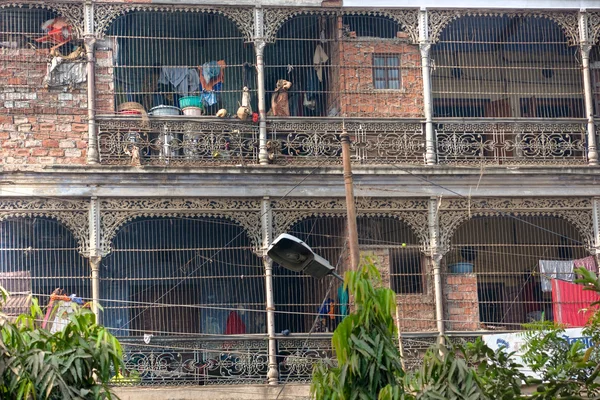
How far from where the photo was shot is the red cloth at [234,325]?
2531cm

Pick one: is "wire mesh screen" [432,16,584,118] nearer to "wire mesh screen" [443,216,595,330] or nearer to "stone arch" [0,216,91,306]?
"wire mesh screen" [443,216,595,330]

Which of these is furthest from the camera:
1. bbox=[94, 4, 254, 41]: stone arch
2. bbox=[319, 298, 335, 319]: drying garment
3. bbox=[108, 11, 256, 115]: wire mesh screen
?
bbox=[108, 11, 256, 115]: wire mesh screen

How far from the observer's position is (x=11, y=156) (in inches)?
968

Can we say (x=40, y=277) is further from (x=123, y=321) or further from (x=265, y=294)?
(x=265, y=294)

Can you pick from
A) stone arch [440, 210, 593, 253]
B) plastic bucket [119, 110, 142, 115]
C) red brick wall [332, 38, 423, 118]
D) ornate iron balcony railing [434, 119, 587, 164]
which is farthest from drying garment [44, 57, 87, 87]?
stone arch [440, 210, 593, 253]

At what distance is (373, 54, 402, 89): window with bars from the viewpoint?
2592 cm

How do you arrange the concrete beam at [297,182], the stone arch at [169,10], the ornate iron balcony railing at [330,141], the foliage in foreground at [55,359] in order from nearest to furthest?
the foliage in foreground at [55,359] → the concrete beam at [297,182] → the ornate iron balcony railing at [330,141] → the stone arch at [169,10]

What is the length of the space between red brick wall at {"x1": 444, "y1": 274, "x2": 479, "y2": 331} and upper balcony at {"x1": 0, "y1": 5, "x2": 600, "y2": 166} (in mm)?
2166

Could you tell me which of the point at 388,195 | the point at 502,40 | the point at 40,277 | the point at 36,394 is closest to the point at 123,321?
the point at 40,277

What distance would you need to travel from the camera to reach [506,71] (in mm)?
27188

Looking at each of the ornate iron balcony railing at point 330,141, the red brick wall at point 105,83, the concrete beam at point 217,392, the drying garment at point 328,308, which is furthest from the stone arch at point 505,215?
the red brick wall at point 105,83

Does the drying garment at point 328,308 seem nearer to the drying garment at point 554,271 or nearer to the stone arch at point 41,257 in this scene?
the drying garment at point 554,271

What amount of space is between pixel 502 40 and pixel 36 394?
16.4m

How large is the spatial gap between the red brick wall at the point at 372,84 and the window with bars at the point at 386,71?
0.08m
